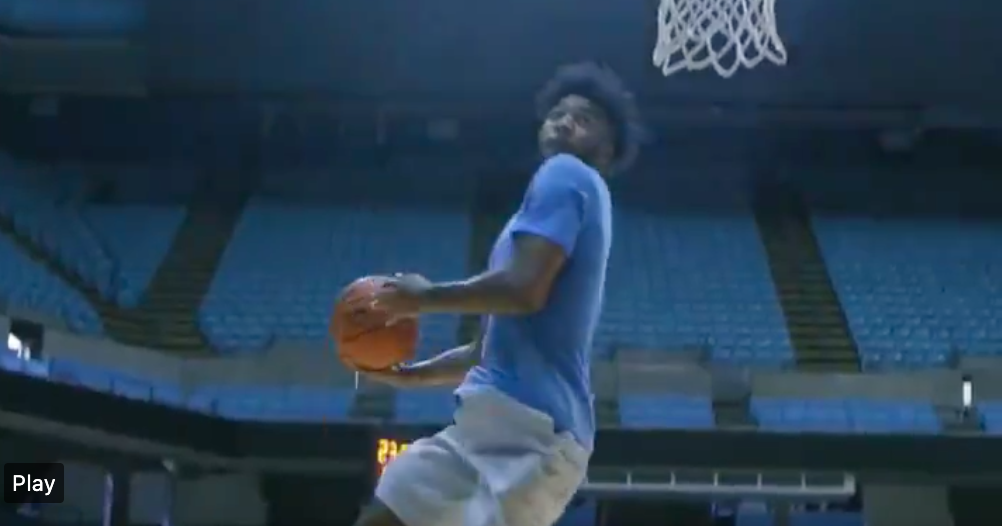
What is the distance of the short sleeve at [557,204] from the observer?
232 centimetres

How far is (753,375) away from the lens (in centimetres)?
1217

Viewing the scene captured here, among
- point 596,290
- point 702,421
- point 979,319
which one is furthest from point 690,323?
point 596,290

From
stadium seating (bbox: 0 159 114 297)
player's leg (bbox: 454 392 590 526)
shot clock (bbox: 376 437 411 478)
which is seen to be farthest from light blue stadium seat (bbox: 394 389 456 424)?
player's leg (bbox: 454 392 590 526)

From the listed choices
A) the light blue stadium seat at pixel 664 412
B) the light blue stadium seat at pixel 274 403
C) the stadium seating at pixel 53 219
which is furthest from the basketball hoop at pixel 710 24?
the stadium seating at pixel 53 219

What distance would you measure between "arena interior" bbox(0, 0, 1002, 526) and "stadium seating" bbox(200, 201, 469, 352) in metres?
0.04

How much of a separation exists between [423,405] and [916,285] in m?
5.66

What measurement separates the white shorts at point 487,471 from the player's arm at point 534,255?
0.67ft

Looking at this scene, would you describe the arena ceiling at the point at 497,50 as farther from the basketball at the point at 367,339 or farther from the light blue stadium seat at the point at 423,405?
the basketball at the point at 367,339

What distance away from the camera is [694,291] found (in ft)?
45.1

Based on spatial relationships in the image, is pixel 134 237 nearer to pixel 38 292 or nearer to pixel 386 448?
pixel 38 292

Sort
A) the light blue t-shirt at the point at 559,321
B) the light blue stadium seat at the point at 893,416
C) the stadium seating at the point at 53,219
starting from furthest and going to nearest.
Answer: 1. the stadium seating at the point at 53,219
2. the light blue stadium seat at the point at 893,416
3. the light blue t-shirt at the point at 559,321

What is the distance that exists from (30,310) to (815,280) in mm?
7881

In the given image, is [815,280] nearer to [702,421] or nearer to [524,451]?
[702,421]

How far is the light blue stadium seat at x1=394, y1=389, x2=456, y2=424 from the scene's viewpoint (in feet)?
36.0
